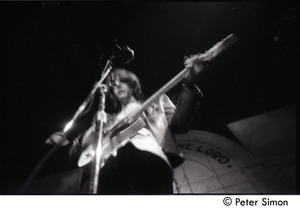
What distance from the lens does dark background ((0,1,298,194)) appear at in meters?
2.10

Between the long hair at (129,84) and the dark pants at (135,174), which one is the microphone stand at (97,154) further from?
the long hair at (129,84)

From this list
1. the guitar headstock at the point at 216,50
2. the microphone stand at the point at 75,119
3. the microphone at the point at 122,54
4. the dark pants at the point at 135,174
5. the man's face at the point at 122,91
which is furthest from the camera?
the man's face at the point at 122,91

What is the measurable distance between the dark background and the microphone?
0.32 feet

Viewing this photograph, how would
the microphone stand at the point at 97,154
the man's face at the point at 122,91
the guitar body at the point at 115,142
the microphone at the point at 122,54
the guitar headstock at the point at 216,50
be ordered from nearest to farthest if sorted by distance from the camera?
1. the microphone stand at the point at 97,154
2. the guitar body at the point at 115,142
3. the guitar headstock at the point at 216,50
4. the microphone at the point at 122,54
5. the man's face at the point at 122,91

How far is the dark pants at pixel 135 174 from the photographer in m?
1.73

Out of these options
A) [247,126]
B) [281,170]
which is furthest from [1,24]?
[281,170]

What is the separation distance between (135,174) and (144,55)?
3.21 ft

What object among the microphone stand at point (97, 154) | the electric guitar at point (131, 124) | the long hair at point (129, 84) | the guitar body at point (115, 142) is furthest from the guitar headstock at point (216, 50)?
the microphone stand at point (97, 154)

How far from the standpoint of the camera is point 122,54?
217 cm

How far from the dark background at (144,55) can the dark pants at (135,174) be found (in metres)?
0.48

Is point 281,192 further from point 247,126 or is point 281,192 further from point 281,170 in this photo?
point 247,126

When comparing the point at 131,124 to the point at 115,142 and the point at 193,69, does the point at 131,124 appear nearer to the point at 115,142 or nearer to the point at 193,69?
the point at 115,142

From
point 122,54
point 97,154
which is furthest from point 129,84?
point 97,154

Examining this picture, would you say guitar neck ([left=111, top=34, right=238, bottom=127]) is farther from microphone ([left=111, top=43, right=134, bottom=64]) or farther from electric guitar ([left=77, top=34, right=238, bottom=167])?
microphone ([left=111, top=43, right=134, bottom=64])
